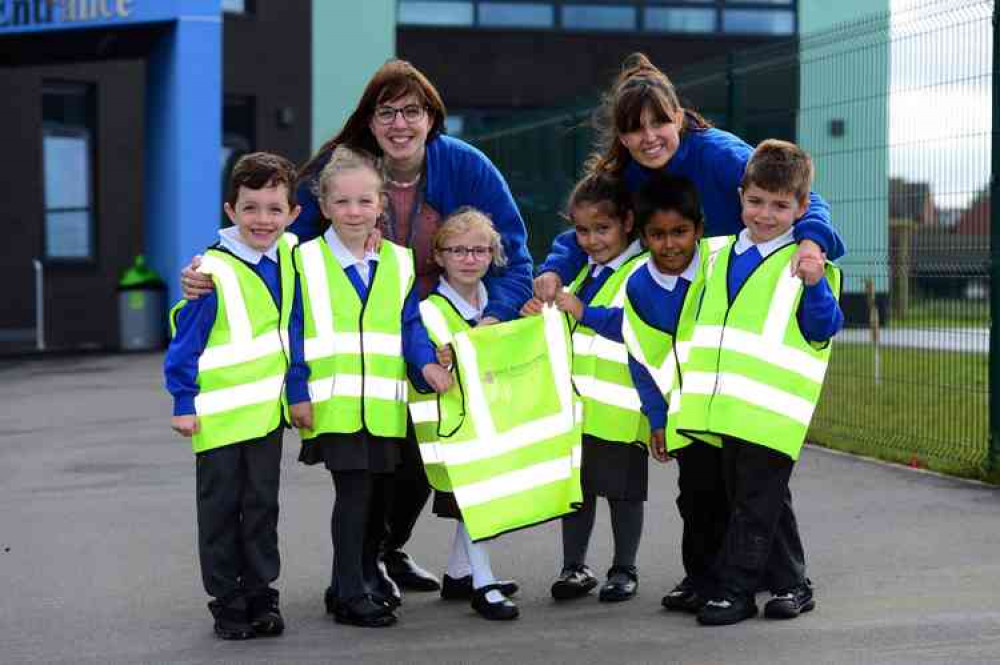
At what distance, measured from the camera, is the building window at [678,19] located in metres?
→ 26.0

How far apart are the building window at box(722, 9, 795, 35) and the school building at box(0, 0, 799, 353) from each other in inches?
0.9

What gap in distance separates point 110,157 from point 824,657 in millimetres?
19198

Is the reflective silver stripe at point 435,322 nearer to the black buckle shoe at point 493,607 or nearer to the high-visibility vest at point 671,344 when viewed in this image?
the high-visibility vest at point 671,344

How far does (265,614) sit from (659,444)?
140cm

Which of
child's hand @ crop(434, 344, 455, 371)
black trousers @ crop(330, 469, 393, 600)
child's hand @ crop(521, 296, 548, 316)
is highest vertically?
child's hand @ crop(521, 296, 548, 316)

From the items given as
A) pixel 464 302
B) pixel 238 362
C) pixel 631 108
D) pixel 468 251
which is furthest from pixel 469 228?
pixel 238 362

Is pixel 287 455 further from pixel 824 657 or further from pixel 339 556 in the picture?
pixel 824 657

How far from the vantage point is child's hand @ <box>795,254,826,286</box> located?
5.21 meters

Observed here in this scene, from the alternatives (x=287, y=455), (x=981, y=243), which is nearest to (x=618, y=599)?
(x=981, y=243)

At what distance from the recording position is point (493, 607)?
18.3 feet

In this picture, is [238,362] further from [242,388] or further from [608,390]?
[608,390]

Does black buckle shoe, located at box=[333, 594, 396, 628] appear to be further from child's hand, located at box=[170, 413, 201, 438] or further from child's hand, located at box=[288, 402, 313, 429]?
child's hand, located at box=[170, 413, 201, 438]

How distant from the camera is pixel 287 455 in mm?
9977

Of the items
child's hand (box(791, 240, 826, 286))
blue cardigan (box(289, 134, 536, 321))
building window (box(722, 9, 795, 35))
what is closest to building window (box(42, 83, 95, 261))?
building window (box(722, 9, 795, 35))
